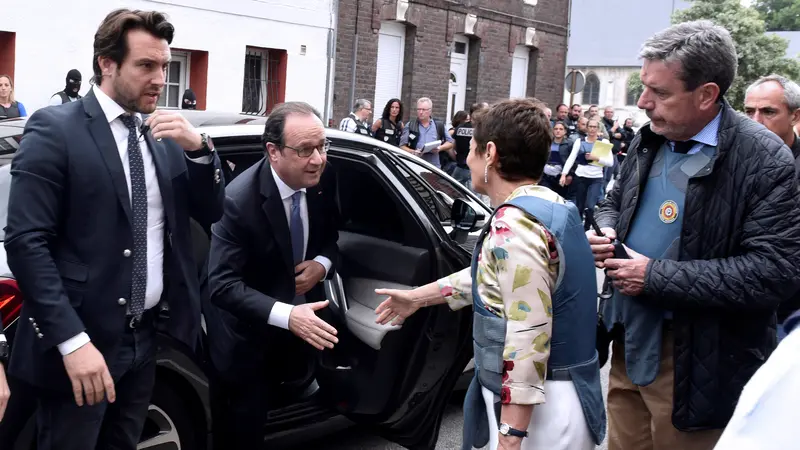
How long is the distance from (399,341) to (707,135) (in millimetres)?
1852

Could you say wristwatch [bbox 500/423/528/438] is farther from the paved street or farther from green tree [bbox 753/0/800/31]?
green tree [bbox 753/0/800/31]

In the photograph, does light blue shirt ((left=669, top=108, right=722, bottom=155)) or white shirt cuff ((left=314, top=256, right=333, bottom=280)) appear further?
white shirt cuff ((left=314, top=256, right=333, bottom=280))

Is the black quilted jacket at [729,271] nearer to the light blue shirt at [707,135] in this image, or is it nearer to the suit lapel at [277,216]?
the light blue shirt at [707,135]

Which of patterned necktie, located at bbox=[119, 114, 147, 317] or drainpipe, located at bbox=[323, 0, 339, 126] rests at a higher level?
drainpipe, located at bbox=[323, 0, 339, 126]

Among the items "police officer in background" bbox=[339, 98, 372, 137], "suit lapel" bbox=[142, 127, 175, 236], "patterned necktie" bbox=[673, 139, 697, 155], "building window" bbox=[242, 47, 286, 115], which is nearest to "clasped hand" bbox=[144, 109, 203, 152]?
"suit lapel" bbox=[142, 127, 175, 236]

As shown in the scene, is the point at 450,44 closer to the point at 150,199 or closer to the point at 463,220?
the point at 463,220

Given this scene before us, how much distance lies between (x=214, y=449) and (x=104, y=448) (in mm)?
880

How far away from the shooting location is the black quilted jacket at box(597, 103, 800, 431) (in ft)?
8.96

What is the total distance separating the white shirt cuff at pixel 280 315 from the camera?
11.1 ft

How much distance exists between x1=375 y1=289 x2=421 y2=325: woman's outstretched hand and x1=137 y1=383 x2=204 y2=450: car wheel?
3.13 ft

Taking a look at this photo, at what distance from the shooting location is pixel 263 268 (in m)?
3.60

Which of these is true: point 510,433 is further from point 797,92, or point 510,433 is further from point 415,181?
point 797,92

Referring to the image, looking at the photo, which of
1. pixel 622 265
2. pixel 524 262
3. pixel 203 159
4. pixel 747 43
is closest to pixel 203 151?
pixel 203 159

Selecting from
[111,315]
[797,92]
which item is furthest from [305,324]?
[797,92]
